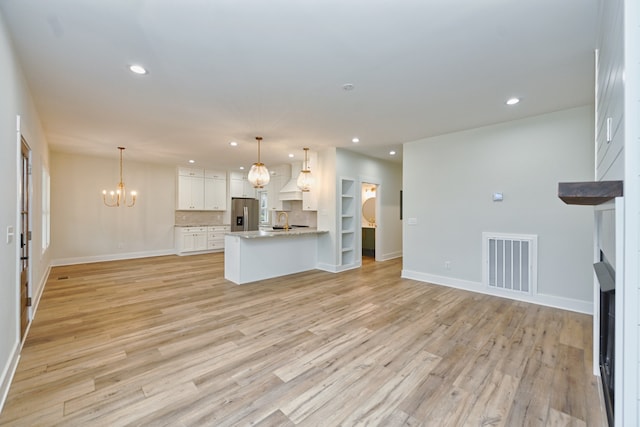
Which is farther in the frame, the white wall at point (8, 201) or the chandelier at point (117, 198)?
the chandelier at point (117, 198)

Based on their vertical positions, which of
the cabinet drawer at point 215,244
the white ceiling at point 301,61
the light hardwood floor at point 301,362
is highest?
the white ceiling at point 301,61

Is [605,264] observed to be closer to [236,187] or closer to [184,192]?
[184,192]

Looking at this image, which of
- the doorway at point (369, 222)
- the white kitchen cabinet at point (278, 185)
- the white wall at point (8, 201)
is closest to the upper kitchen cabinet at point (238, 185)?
the white kitchen cabinet at point (278, 185)

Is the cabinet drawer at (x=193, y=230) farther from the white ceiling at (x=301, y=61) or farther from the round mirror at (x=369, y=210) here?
the round mirror at (x=369, y=210)

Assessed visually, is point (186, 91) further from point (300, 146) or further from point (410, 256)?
point (410, 256)

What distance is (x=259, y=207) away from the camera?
10141 millimetres

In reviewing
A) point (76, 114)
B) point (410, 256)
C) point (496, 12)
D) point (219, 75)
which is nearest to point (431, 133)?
point (410, 256)

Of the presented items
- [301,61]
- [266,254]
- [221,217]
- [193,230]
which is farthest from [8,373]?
[221,217]

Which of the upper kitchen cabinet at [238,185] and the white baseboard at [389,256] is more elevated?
the upper kitchen cabinet at [238,185]

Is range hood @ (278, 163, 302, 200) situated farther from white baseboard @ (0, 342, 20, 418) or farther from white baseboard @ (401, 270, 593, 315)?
white baseboard @ (0, 342, 20, 418)

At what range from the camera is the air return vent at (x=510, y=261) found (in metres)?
4.00

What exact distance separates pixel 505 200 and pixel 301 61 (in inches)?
144

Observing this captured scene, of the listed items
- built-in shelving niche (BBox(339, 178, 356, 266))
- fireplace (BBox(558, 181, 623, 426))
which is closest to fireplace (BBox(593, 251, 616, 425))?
fireplace (BBox(558, 181, 623, 426))

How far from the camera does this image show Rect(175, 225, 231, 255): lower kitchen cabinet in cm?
812
